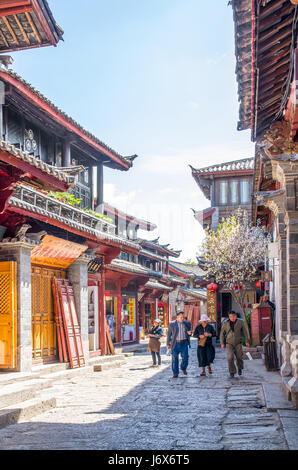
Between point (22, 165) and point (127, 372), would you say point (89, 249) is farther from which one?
point (22, 165)

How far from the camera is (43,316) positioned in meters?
14.7

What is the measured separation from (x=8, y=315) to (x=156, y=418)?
17.4ft

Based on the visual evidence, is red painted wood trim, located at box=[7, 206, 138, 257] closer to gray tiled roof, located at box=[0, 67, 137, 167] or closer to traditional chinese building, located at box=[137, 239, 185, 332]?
gray tiled roof, located at box=[0, 67, 137, 167]

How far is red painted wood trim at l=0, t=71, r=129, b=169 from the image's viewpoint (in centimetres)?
1316

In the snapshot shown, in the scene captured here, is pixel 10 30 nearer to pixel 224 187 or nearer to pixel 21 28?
pixel 21 28

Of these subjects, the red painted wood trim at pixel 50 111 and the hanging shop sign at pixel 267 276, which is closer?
the red painted wood trim at pixel 50 111

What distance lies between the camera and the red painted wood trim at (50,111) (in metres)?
13.2

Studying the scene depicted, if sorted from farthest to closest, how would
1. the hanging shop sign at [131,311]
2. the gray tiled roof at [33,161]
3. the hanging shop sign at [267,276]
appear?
the hanging shop sign at [131,311], the hanging shop sign at [267,276], the gray tiled roof at [33,161]

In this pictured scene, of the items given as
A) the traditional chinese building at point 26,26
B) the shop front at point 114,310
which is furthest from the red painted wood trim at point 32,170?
the shop front at point 114,310

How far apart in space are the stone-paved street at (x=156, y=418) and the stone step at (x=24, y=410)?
11 centimetres

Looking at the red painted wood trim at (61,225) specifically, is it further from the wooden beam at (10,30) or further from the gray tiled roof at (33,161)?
the wooden beam at (10,30)

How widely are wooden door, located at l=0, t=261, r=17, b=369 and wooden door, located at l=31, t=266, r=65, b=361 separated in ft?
5.52

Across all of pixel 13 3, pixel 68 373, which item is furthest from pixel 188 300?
pixel 13 3

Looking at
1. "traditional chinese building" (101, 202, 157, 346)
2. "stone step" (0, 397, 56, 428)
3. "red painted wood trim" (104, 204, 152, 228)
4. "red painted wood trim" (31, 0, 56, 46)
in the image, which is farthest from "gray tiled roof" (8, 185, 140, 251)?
"red painted wood trim" (104, 204, 152, 228)
